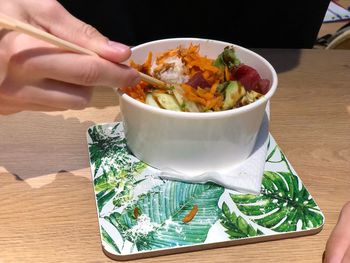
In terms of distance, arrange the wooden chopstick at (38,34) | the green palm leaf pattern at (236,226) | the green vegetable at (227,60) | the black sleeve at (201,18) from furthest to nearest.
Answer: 1. the black sleeve at (201,18)
2. the green vegetable at (227,60)
3. the green palm leaf pattern at (236,226)
4. the wooden chopstick at (38,34)

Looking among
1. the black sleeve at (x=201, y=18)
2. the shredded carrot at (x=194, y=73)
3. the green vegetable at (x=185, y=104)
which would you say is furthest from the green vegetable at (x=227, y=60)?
the black sleeve at (x=201, y=18)

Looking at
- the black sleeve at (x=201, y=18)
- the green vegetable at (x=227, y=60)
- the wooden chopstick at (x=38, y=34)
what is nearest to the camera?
the wooden chopstick at (x=38, y=34)

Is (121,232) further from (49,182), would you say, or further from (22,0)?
(22,0)

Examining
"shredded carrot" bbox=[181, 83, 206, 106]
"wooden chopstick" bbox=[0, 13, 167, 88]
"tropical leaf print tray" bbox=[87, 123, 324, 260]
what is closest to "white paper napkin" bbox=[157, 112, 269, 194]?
"tropical leaf print tray" bbox=[87, 123, 324, 260]

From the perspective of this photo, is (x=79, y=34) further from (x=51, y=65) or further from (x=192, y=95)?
(x=192, y=95)

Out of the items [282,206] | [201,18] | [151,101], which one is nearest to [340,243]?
[282,206]

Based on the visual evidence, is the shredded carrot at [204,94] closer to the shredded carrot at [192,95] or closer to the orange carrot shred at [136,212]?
the shredded carrot at [192,95]

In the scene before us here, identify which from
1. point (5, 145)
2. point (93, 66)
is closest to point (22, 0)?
point (93, 66)
